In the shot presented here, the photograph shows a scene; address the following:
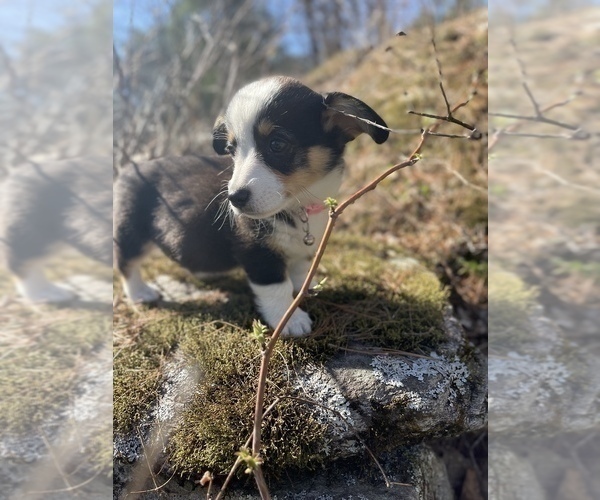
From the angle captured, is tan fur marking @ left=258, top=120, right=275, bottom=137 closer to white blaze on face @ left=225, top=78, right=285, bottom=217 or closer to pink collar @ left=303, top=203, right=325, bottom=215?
white blaze on face @ left=225, top=78, right=285, bottom=217

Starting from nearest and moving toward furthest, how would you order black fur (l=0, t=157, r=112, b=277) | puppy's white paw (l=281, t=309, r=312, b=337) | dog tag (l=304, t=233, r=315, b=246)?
black fur (l=0, t=157, r=112, b=277) < puppy's white paw (l=281, t=309, r=312, b=337) < dog tag (l=304, t=233, r=315, b=246)

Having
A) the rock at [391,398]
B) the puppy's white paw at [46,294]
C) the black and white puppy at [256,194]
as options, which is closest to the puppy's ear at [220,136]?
the black and white puppy at [256,194]

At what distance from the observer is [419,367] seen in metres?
2.41

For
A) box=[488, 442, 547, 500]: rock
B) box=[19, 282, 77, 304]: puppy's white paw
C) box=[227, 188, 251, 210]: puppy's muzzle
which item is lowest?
box=[488, 442, 547, 500]: rock

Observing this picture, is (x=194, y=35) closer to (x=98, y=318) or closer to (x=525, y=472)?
(x=98, y=318)

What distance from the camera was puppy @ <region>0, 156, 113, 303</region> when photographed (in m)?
1.99

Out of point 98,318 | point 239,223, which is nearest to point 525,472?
point 239,223

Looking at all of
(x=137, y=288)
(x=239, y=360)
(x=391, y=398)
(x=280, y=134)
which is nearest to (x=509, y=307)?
(x=391, y=398)

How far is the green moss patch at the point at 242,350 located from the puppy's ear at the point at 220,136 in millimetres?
814

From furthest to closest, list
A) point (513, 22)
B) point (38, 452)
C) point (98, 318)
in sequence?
point (513, 22)
point (98, 318)
point (38, 452)

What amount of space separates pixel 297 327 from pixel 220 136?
3.09 ft

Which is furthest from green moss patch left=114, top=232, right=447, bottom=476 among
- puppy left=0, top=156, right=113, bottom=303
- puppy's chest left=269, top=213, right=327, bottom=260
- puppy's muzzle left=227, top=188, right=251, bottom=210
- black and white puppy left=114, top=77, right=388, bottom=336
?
puppy's muzzle left=227, top=188, right=251, bottom=210

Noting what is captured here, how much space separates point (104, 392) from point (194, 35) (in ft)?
13.8

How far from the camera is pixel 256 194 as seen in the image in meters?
2.18
